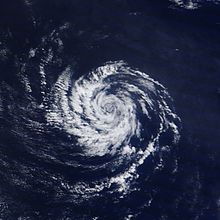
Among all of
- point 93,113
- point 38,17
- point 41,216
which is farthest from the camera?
point 38,17

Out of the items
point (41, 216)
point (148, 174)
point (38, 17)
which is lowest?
point (41, 216)

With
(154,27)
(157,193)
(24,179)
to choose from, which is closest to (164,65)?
(154,27)

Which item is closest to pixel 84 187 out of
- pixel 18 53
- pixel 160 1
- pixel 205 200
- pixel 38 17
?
pixel 205 200

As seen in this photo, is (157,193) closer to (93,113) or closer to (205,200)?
(205,200)

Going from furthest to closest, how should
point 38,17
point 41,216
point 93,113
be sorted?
point 38,17 → point 93,113 → point 41,216

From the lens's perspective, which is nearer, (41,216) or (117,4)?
(41,216)

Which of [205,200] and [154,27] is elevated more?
[154,27]
